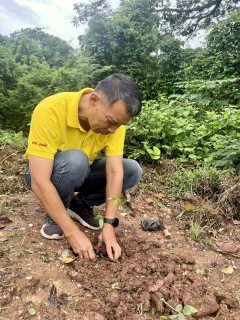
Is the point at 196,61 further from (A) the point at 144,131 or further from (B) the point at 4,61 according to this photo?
(A) the point at 144,131

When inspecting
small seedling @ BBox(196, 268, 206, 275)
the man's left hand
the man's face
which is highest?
the man's face

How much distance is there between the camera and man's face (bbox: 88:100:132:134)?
1787 mm

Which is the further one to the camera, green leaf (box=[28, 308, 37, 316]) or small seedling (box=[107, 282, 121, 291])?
small seedling (box=[107, 282, 121, 291])

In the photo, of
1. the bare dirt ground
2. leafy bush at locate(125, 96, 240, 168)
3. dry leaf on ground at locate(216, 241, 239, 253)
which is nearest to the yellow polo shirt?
the bare dirt ground

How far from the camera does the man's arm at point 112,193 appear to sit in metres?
2.04

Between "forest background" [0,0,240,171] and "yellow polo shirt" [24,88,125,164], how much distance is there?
60.7 inches

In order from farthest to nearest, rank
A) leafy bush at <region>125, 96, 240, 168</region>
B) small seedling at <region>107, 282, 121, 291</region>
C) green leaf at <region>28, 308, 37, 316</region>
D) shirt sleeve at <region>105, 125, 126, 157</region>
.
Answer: leafy bush at <region>125, 96, 240, 168</region> < shirt sleeve at <region>105, 125, 126, 157</region> < small seedling at <region>107, 282, 121, 291</region> < green leaf at <region>28, 308, 37, 316</region>

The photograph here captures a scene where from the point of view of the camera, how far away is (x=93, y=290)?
1.70 m

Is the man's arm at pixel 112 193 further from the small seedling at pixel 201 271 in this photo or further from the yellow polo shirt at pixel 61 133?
the small seedling at pixel 201 271

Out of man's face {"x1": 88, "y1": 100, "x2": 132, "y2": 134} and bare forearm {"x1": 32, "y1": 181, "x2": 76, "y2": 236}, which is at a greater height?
man's face {"x1": 88, "y1": 100, "x2": 132, "y2": 134}

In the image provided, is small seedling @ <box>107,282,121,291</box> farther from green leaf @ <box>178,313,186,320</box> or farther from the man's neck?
the man's neck

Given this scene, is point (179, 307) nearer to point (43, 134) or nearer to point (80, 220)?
point (80, 220)

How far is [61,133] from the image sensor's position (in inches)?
79.5

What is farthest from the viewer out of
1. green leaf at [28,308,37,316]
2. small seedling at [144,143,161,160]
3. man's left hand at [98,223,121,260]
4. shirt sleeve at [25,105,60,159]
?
small seedling at [144,143,161,160]
